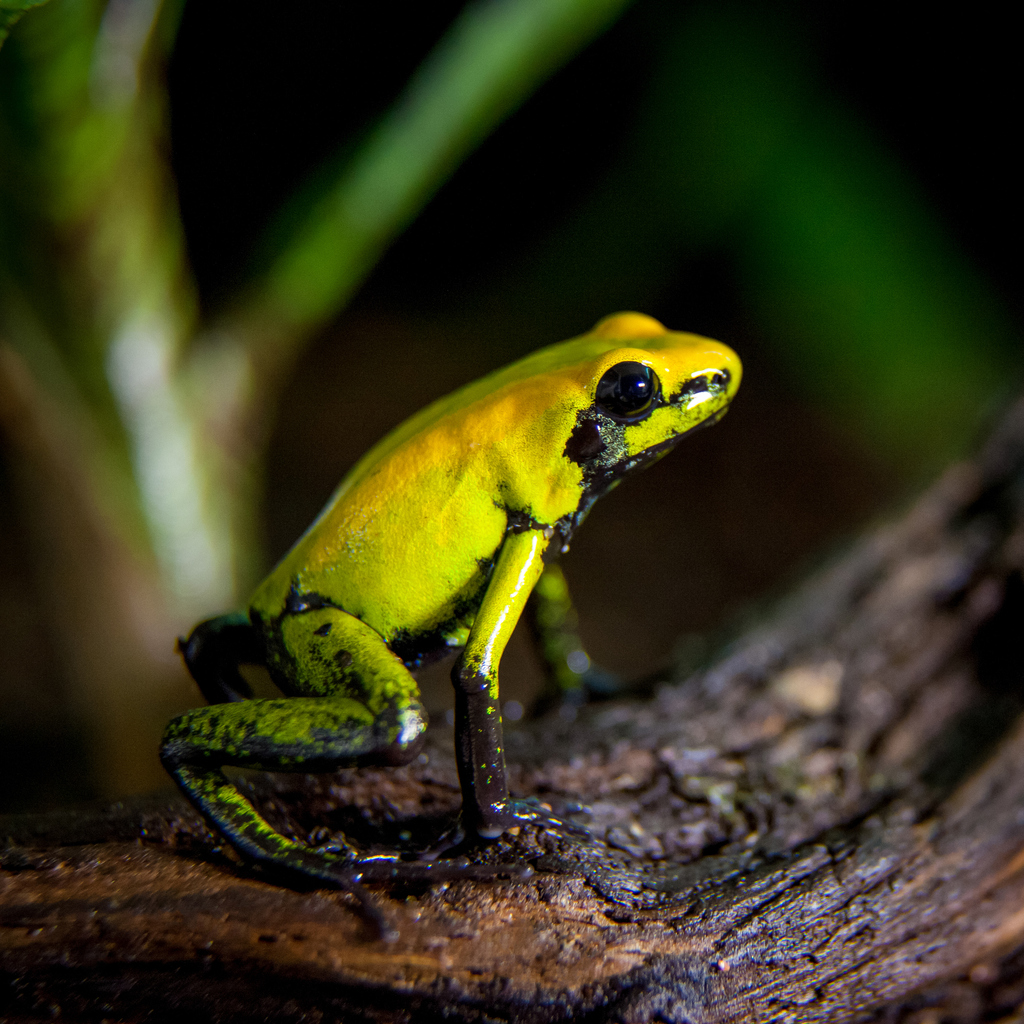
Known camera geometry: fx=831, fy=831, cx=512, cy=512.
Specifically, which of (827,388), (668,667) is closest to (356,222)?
(668,667)

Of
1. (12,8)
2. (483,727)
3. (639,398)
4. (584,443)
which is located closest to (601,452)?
(584,443)

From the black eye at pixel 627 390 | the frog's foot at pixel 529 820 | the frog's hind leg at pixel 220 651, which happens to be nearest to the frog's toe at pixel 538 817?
the frog's foot at pixel 529 820

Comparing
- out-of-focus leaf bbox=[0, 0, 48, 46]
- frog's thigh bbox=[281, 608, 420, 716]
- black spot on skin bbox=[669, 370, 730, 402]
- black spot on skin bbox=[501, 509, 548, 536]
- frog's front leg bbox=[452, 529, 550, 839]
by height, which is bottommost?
frog's front leg bbox=[452, 529, 550, 839]

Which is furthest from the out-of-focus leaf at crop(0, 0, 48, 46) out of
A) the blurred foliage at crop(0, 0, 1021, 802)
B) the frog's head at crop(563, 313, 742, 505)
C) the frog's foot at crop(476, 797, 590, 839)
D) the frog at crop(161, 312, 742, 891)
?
the frog's foot at crop(476, 797, 590, 839)

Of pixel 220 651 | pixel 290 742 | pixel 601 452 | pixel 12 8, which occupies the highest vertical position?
pixel 12 8

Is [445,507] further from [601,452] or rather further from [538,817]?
[538,817]

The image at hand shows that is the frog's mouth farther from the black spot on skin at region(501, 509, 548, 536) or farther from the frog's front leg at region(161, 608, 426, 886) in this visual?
the frog's front leg at region(161, 608, 426, 886)

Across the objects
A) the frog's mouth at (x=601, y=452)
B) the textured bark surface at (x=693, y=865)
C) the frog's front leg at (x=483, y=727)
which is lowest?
the textured bark surface at (x=693, y=865)

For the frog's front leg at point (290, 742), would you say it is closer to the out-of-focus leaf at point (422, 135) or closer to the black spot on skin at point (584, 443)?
the black spot on skin at point (584, 443)
